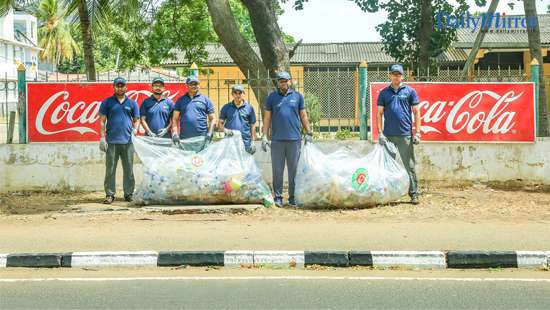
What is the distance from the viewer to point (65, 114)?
13117mm

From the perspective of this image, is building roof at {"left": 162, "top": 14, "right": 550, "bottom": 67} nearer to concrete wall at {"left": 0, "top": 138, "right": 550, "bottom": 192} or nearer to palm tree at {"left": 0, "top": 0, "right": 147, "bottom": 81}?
palm tree at {"left": 0, "top": 0, "right": 147, "bottom": 81}

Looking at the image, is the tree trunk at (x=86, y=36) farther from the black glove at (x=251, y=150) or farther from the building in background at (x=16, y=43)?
the building in background at (x=16, y=43)

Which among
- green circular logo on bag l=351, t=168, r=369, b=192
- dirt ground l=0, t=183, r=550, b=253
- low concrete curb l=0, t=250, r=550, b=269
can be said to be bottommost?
low concrete curb l=0, t=250, r=550, b=269

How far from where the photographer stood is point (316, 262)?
24.9 feet

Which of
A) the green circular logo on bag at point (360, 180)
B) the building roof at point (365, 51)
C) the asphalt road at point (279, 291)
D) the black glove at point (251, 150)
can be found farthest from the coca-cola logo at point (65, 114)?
the building roof at point (365, 51)

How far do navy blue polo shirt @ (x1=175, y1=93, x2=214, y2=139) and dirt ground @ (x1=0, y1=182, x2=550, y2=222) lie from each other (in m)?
1.37

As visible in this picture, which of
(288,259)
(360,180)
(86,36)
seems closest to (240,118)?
(360,180)

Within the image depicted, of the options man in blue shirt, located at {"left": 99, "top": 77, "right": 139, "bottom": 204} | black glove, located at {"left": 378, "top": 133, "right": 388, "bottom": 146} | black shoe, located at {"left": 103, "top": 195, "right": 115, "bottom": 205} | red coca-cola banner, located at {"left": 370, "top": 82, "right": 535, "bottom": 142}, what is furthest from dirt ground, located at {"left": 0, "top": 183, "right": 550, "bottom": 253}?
red coca-cola banner, located at {"left": 370, "top": 82, "right": 535, "bottom": 142}

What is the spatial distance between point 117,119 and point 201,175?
5.50 feet

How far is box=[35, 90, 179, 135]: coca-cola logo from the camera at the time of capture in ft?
43.0

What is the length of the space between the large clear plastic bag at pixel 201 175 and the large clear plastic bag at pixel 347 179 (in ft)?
2.10

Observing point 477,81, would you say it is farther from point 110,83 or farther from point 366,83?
point 110,83

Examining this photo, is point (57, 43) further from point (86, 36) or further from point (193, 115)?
point (193, 115)

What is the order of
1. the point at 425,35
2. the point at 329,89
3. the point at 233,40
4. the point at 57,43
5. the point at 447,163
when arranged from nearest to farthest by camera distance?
the point at 447,163 → the point at 329,89 → the point at 233,40 → the point at 425,35 → the point at 57,43
